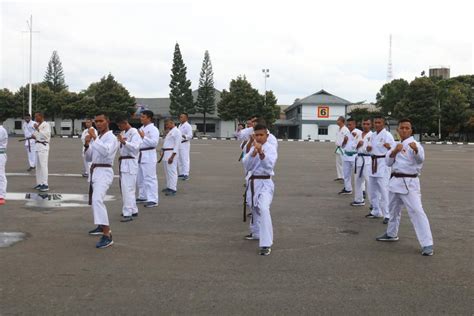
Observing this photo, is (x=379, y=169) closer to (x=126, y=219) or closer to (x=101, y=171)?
(x=126, y=219)

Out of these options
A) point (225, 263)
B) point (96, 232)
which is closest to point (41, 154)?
point (96, 232)

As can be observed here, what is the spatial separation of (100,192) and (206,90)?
2317 inches

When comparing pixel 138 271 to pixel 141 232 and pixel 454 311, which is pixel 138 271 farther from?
pixel 454 311

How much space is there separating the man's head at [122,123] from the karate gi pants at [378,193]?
464 cm

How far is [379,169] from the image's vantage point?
28.3 ft

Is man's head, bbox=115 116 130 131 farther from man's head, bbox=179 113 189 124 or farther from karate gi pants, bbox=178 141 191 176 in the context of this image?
karate gi pants, bbox=178 141 191 176

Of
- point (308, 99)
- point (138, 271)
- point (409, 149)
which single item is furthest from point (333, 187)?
point (308, 99)

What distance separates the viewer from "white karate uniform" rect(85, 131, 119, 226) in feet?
21.4

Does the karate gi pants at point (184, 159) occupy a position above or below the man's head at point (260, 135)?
below

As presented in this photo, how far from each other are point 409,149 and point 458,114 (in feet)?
175

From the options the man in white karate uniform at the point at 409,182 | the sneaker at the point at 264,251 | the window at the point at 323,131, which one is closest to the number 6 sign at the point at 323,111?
the window at the point at 323,131

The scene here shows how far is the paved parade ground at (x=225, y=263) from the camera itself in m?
4.45

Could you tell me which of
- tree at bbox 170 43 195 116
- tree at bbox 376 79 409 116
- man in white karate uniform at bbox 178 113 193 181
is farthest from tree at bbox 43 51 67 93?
man in white karate uniform at bbox 178 113 193 181

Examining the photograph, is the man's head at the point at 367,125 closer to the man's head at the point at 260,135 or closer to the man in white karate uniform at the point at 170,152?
the man's head at the point at 260,135
